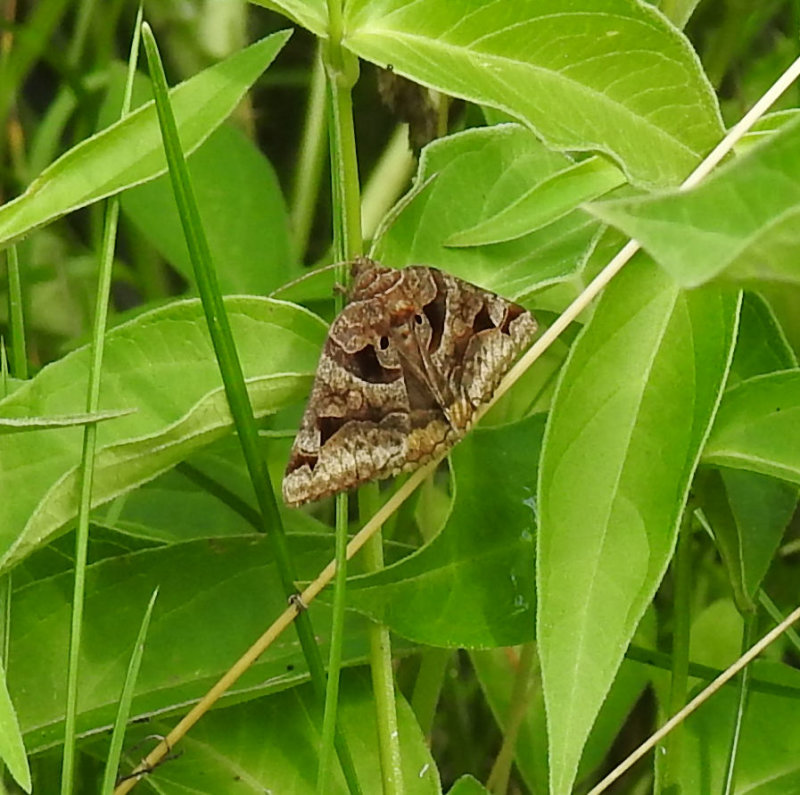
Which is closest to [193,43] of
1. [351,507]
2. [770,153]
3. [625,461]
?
[351,507]

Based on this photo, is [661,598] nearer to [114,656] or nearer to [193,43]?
[114,656]

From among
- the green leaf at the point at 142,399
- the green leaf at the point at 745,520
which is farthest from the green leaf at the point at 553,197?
the green leaf at the point at 745,520

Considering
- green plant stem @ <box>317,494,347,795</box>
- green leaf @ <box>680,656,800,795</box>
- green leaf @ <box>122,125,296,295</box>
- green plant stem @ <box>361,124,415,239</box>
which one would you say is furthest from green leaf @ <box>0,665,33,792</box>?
green plant stem @ <box>361,124,415,239</box>

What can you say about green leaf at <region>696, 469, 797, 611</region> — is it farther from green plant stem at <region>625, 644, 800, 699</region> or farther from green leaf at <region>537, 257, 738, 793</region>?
green leaf at <region>537, 257, 738, 793</region>

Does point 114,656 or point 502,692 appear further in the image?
point 502,692

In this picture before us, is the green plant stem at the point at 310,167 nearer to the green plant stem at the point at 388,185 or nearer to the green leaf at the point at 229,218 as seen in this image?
the green plant stem at the point at 388,185
